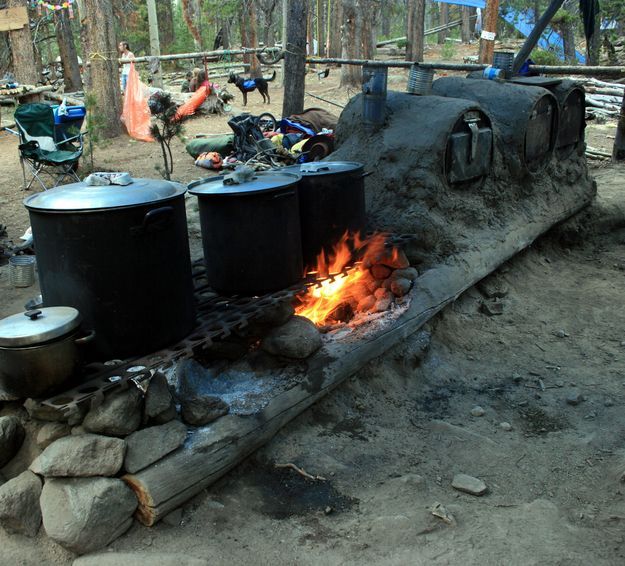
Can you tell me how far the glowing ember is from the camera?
431 centimetres

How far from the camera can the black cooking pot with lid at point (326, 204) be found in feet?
13.6

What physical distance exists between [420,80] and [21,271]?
4.06 m

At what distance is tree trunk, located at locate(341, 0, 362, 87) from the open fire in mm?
13913

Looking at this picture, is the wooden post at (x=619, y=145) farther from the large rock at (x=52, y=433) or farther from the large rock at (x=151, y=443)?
the large rock at (x=52, y=433)

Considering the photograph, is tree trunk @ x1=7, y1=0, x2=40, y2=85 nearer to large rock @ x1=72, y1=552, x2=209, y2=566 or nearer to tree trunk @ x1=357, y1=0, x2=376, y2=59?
tree trunk @ x1=357, y1=0, x2=376, y2=59

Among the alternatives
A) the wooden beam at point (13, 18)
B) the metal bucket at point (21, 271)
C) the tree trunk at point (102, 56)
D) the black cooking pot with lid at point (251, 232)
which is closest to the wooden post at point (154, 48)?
the tree trunk at point (102, 56)

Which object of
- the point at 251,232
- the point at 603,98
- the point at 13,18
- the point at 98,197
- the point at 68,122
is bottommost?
the point at 603,98

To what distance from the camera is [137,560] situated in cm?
269

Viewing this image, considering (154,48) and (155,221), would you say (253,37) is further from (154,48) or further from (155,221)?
(155,221)

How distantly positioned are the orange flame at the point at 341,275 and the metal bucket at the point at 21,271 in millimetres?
2970

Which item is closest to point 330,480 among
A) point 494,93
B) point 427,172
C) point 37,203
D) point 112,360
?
point 112,360

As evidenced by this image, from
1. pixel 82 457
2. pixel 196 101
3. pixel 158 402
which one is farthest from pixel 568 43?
pixel 82 457

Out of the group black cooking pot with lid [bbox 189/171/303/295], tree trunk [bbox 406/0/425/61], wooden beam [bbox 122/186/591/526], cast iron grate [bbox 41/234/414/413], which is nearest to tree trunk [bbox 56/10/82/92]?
tree trunk [bbox 406/0/425/61]

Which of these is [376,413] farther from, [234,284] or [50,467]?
[50,467]
